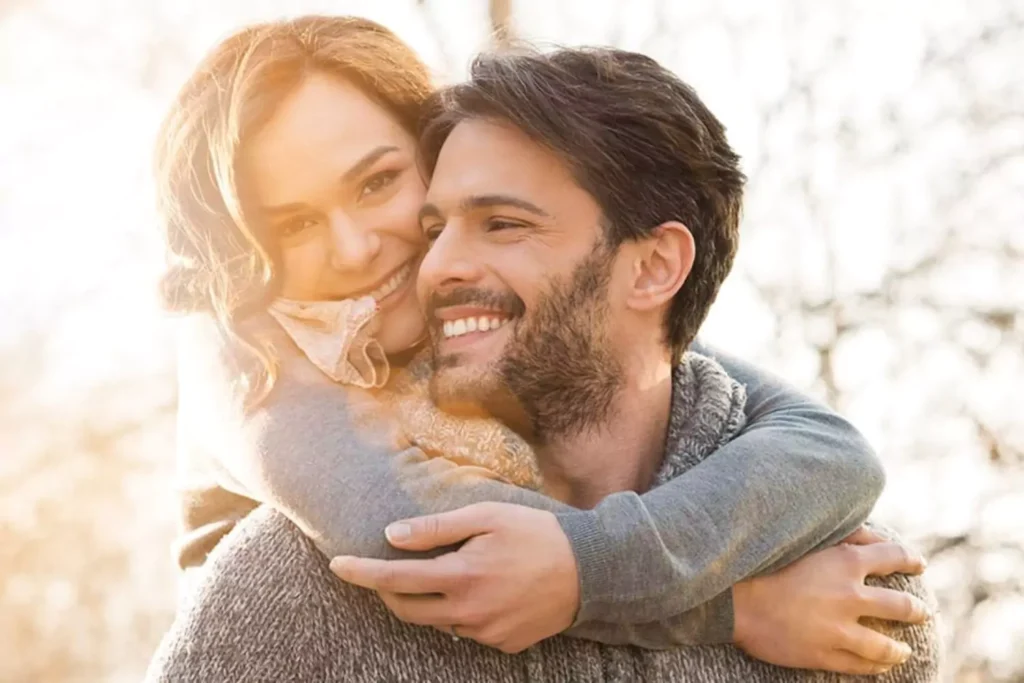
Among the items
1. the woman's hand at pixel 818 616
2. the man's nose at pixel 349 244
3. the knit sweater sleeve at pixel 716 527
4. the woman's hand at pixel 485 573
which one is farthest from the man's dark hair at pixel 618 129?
the woman's hand at pixel 485 573

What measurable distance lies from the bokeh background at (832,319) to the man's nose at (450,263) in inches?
83.0

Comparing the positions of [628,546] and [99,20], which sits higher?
[99,20]

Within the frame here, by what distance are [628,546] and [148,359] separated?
109 inches

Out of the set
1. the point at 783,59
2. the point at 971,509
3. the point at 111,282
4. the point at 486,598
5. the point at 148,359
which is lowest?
the point at 971,509

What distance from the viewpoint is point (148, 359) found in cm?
369

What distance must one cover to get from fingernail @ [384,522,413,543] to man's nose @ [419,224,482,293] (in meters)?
0.52

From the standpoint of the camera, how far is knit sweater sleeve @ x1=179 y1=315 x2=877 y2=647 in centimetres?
135

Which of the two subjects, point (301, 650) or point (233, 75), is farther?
point (233, 75)

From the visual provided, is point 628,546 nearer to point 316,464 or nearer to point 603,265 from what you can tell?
point 316,464

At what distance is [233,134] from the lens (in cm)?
173

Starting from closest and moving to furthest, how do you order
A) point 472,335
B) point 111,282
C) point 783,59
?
point 472,335 → point 111,282 → point 783,59

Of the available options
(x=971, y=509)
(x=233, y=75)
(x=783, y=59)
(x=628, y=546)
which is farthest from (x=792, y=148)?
(x=628, y=546)

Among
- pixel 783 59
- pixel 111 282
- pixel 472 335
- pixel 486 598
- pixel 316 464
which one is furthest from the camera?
pixel 783 59

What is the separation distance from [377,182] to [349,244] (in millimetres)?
173
